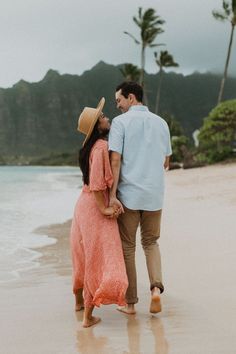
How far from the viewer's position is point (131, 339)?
11.5ft

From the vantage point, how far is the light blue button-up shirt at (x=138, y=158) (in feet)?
12.9

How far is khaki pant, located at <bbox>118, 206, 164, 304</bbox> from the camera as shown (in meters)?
4.02

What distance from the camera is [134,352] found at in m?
3.24

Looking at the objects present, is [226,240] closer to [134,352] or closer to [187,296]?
[187,296]

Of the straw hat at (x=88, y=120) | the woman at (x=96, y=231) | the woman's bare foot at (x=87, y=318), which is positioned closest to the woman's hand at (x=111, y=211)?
the woman at (x=96, y=231)

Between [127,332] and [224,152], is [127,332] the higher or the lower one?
the higher one

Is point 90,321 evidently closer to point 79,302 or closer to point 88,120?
point 79,302

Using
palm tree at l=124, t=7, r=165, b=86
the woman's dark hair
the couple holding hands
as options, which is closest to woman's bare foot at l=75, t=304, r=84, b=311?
the couple holding hands

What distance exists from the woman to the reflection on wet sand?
17 cm

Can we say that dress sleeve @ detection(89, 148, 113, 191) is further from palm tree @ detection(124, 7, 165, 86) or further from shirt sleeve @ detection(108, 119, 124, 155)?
palm tree @ detection(124, 7, 165, 86)

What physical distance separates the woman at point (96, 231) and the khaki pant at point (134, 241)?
0.42 ft

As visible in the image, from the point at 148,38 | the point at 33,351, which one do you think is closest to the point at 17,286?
the point at 33,351

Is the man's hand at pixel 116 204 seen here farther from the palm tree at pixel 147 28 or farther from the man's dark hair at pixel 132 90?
the palm tree at pixel 147 28

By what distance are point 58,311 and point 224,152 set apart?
99.5 feet
